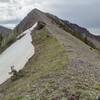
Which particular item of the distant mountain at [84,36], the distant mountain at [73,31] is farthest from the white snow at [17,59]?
the distant mountain at [84,36]

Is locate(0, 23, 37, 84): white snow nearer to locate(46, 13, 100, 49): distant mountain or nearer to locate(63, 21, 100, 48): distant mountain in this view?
locate(46, 13, 100, 49): distant mountain

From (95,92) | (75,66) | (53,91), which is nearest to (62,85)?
(53,91)

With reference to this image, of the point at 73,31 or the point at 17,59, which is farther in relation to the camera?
the point at 73,31

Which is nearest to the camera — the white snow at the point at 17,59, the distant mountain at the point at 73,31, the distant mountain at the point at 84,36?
the white snow at the point at 17,59

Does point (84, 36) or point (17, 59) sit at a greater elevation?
point (17, 59)

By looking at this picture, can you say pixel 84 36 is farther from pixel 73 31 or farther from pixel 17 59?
pixel 17 59

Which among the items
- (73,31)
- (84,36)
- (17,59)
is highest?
(73,31)

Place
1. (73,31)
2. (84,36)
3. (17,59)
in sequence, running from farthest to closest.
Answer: (84,36), (73,31), (17,59)

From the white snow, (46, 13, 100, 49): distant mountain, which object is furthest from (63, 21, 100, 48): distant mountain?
the white snow

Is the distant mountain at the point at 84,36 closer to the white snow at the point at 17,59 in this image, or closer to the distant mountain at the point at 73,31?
the distant mountain at the point at 73,31

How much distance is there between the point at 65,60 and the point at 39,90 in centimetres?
893

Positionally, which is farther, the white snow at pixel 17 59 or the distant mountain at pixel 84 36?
the distant mountain at pixel 84 36

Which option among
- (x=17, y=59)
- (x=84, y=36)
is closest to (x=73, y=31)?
(x=84, y=36)

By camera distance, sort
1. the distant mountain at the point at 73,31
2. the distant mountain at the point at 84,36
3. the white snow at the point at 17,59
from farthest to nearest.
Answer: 1. the distant mountain at the point at 84,36
2. the distant mountain at the point at 73,31
3. the white snow at the point at 17,59
